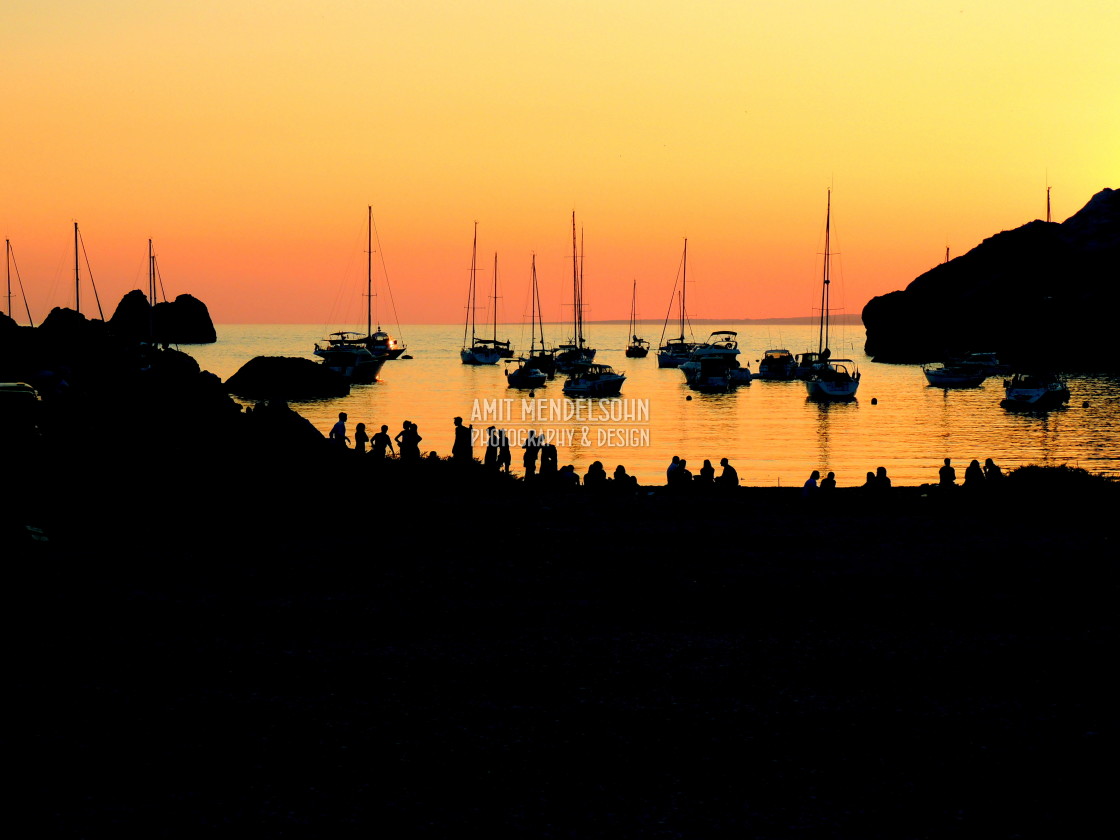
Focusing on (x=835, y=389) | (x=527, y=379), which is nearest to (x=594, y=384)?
(x=527, y=379)

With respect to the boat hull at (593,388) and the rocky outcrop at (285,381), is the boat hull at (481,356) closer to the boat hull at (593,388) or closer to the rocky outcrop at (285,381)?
the rocky outcrop at (285,381)

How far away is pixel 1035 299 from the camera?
174m

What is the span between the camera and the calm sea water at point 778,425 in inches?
2115

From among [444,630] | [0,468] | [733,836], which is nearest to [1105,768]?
[733,836]

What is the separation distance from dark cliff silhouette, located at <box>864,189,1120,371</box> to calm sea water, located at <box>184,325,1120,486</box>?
1436 inches

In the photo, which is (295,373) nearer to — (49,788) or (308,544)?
(308,544)

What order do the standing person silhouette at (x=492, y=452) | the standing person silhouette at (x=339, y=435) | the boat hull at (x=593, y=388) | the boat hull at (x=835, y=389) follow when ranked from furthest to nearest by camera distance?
the boat hull at (x=593, y=388)
the boat hull at (x=835, y=389)
the standing person silhouette at (x=492, y=452)
the standing person silhouette at (x=339, y=435)

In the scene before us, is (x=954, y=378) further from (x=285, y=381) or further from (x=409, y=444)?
(x=409, y=444)

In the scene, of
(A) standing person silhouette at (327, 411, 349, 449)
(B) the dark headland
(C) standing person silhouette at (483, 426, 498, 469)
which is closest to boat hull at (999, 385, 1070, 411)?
(C) standing person silhouette at (483, 426, 498, 469)

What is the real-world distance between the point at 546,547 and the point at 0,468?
11240 millimetres

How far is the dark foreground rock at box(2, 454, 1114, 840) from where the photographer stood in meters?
8.80

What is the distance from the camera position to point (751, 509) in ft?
83.0

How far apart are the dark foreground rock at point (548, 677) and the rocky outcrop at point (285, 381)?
77.1 meters

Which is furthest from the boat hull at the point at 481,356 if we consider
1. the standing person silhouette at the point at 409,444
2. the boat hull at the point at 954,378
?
the standing person silhouette at the point at 409,444
